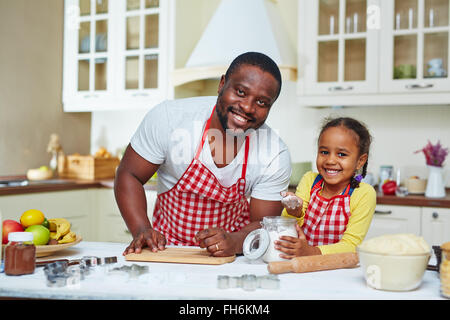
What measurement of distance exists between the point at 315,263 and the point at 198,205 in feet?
2.02

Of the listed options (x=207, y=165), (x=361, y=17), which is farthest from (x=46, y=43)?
(x=207, y=165)

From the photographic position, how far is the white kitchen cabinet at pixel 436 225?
2.46 meters

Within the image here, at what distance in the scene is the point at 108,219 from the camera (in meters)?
3.24

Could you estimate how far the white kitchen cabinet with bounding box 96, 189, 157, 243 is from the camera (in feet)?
10.6

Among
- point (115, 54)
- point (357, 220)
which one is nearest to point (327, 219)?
point (357, 220)

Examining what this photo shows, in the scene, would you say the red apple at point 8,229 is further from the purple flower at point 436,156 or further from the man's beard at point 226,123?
the purple flower at point 436,156

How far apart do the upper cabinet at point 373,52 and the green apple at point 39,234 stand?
2.05 m

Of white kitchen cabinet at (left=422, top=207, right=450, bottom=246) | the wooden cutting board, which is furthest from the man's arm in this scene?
white kitchen cabinet at (left=422, top=207, right=450, bottom=246)

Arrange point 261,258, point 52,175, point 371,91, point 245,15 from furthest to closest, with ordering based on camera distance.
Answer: point 52,175 → point 245,15 → point 371,91 → point 261,258

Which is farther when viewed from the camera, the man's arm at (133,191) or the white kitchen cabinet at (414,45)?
the white kitchen cabinet at (414,45)

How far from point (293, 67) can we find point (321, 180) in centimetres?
154

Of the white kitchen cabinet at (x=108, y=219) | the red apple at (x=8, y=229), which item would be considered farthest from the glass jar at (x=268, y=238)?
the white kitchen cabinet at (x=108, y=219)
